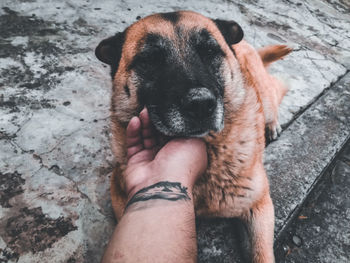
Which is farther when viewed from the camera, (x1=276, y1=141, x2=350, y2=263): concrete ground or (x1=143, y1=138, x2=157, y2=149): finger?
(x1=276, y1=141, x2=350, y2=263): concrete ground

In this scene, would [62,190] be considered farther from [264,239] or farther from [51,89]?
[264,239]

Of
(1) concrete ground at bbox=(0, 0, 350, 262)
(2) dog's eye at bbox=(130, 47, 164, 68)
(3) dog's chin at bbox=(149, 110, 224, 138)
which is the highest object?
(2) dog's eye at bbox=(130, 47, 164, 68)

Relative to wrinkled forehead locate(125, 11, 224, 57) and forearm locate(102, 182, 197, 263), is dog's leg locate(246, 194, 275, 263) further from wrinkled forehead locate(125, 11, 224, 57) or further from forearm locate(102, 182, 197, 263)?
wrinkled forehead locate(125, 11, 224, 57)

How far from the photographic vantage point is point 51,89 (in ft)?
9.12

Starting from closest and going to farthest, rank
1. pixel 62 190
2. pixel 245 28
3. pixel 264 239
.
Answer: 1. pixel 264 239
2. pixel 62 190
3. pixel 245 28

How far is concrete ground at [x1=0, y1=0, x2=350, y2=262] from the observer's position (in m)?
1.73

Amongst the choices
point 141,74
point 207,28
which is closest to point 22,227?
point 141,74

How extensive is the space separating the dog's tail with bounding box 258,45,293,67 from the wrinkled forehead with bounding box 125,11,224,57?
1.28 metres

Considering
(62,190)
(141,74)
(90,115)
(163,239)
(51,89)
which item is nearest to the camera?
(163,239)

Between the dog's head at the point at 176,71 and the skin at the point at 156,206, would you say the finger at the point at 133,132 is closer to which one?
the skin at the point at 156,206

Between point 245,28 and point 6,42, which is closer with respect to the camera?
point 6,42

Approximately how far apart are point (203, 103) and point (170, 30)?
707mm

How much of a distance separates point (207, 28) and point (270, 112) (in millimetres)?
1195

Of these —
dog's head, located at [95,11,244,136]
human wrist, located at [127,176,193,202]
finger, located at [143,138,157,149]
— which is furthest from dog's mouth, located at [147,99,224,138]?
human wrist, located at [127,176,193,202]
